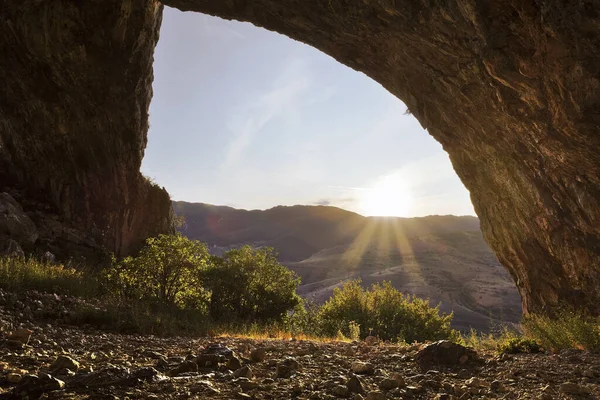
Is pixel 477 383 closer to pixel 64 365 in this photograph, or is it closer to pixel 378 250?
pixel 64 365

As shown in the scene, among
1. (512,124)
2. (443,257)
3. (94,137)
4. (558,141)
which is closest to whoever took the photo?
(558,141)

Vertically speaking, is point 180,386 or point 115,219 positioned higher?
point 115,219

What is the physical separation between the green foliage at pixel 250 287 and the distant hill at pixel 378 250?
33.5 feet

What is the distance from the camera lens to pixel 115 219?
2353 centimetres

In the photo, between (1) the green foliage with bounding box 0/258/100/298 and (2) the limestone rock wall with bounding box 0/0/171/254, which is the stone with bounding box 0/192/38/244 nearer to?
(2) the limestone rock wall with bounding box 0/0/171/254

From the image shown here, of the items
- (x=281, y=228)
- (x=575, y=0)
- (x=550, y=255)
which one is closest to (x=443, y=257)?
(x=281, y=228)

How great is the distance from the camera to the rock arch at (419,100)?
8.66 m

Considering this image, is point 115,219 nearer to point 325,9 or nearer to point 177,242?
point 177,242

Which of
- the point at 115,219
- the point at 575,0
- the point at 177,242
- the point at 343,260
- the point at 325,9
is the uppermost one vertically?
the point at 325,9

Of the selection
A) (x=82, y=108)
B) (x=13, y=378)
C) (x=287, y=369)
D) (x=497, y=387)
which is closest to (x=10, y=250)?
(x=82, y=108)

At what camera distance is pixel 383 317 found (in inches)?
798

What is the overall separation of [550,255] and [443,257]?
8142cm

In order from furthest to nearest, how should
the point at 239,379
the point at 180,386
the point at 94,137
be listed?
the point at 94,137
the point at 239,379
the point at 180,386

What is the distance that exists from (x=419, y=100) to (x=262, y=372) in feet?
42.0
